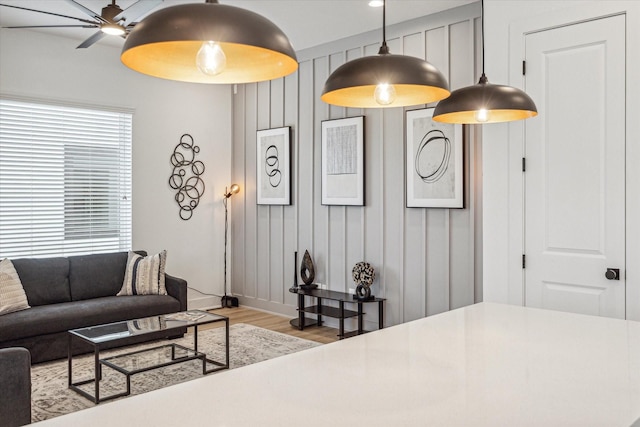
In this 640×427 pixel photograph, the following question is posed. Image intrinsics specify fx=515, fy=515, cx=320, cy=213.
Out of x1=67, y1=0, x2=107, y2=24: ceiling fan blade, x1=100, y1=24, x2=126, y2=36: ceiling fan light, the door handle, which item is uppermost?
x1=67, y1=0, x2=107, y2=24: ceiling fan blade

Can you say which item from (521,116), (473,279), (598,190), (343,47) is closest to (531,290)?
(598,190)

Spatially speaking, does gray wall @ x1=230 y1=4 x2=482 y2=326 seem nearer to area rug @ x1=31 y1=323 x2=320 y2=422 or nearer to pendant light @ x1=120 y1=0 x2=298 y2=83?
area rug @ x1=31 y1=323 x2=320 y2=422

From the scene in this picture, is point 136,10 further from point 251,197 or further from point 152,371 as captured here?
point 251,197

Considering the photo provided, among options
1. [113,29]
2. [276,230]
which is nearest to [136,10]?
[113,29]

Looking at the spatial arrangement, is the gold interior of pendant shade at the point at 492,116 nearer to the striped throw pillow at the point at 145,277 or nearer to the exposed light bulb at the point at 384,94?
the exposed light bulb at the point at 384,94

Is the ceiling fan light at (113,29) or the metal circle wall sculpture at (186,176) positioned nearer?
the ceiling fan light at (113,29)

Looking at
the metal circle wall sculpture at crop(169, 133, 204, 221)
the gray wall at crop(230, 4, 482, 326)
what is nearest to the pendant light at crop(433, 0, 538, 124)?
the gray wall at crop(230, 4, 482, 326)

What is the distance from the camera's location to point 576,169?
10.1 feet

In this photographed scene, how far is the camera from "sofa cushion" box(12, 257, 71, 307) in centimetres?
457

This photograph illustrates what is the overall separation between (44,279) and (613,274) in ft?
14.9

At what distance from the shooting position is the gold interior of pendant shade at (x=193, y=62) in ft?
4.00

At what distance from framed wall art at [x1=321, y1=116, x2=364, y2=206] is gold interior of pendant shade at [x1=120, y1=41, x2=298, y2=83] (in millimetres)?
3868

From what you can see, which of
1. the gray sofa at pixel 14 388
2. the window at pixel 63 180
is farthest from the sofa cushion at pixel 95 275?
the gray sofa at pixel 14 388

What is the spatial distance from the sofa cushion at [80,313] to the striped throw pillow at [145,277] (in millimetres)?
118
